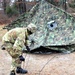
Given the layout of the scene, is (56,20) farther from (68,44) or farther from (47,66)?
(47,66)

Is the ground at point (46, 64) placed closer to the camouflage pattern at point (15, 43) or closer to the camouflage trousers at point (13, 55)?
the camouflage trousers at point (13, 55)

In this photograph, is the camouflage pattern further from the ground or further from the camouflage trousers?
the ground

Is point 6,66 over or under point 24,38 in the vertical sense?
under

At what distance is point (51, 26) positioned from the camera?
31.6 ft

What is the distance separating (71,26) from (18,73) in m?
3.60

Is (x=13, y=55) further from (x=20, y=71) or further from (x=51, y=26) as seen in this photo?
(x=51, y=26)

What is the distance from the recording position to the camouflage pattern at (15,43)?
5.95m

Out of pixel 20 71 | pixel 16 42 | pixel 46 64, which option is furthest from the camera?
pixel 46 64

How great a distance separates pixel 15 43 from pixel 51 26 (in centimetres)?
387

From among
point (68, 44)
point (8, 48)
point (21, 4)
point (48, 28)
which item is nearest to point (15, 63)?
point (8, 48)

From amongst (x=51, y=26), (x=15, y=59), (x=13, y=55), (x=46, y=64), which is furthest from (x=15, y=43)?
(x=51, y=26)

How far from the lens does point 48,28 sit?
961cm

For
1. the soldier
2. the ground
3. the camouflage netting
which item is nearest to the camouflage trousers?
the soldier

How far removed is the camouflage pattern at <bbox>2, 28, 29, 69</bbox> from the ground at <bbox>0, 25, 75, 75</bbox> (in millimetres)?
700
